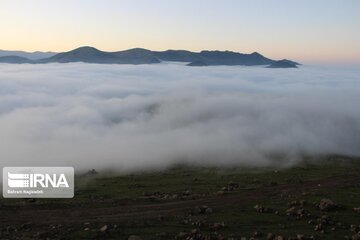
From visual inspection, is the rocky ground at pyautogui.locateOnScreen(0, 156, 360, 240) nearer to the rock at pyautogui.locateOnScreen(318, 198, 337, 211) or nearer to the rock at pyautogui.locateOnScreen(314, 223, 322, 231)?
the rock at pyautogui.locateOnScreen(318, 198, 337, 211)

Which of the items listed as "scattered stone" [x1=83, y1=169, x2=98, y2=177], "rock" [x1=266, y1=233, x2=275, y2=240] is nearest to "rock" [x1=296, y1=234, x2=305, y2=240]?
"rock" [x1=266, y1=233, x2=275, y2=240]

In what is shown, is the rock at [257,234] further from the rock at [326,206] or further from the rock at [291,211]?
the rock at [326,206]

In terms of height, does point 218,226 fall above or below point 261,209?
above

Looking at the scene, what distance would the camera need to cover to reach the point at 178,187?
10756 cm

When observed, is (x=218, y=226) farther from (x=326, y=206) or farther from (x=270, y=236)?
(x=326, y=206)

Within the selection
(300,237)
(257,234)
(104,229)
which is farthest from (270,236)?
(104,229)

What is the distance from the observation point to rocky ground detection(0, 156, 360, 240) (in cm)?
5856

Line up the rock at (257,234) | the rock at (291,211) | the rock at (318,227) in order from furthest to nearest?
the rock at (291,211) → the rock at (318,227) → the rock at (257,234)

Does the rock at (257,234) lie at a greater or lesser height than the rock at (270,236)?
lesser

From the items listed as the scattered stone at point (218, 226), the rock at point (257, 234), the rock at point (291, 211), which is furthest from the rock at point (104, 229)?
the rock at point (291, 211)

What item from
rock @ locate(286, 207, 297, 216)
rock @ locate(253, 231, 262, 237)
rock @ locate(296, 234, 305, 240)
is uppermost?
rock @ locate(296, 234, 305, 240)

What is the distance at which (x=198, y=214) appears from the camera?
2689 inches

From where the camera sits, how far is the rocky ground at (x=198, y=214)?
5856 centimetres

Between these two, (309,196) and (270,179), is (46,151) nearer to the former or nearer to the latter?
(270,179)
